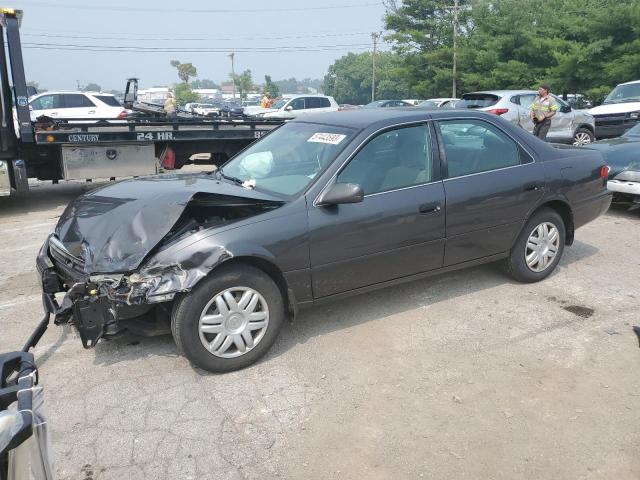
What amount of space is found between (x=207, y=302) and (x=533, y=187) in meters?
3.03

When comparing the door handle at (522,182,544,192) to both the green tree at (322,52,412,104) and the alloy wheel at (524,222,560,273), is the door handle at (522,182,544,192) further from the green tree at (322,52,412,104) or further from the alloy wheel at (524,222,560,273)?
the green tree at (322,52,412,104)

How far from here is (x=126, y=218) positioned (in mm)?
3727

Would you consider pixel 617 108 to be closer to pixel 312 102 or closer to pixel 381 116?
pixel 381 116

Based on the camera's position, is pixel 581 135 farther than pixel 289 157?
Yes

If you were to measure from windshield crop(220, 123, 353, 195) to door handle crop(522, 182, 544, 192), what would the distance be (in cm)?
169

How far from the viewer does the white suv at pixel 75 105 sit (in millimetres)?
17203

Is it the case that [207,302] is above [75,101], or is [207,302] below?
below

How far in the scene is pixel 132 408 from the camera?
323cm

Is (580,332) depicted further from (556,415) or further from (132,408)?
(132,408)

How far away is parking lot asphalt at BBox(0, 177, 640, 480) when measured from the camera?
2781mm

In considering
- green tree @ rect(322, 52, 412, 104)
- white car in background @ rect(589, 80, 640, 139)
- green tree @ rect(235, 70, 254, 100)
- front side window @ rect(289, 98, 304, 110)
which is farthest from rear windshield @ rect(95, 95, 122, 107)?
green tree @ rect(235, 70, 254, 100)

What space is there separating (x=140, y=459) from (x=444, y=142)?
3.18 m

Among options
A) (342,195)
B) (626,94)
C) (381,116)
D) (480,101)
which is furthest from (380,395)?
(626,94)

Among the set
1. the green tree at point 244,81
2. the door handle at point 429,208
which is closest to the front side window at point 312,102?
the door handle at point 429,208
